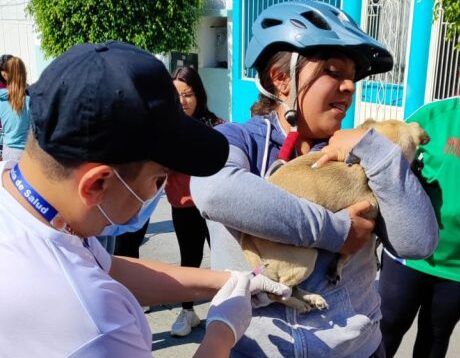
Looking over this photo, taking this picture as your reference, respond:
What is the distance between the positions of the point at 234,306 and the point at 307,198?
0.46 meters

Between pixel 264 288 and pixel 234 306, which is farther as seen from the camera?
pixel 264 288

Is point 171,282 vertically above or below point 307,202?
below

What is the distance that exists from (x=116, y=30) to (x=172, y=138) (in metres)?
9.34

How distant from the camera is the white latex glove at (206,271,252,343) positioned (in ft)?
4.47

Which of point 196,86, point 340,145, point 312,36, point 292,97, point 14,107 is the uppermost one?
point 312,36

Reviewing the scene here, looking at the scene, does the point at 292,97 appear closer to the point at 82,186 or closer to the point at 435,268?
the point at 82,186

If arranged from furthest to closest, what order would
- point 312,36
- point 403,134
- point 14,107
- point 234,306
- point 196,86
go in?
1. point 14,107
2. point 196,86
3. point 403,134
4. point 312,36
5. point 234,306

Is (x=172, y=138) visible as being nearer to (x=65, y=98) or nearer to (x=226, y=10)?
(x=65, y=98)

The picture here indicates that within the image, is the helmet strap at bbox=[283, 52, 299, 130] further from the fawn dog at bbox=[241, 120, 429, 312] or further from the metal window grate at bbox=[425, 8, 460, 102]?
the metal window grate at bbox=[425, 8, 460, 102]

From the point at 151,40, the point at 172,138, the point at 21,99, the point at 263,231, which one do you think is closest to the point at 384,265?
the point at 263,231

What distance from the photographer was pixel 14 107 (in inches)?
217

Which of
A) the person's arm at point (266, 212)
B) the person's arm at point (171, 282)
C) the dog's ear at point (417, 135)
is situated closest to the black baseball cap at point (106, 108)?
the person's arm at point (266, 212)

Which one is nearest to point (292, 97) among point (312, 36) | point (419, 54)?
point (312, 36)

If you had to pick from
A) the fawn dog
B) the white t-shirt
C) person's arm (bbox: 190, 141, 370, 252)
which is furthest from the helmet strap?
the white t-shirt
